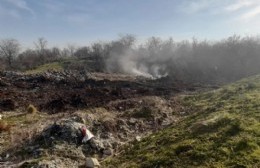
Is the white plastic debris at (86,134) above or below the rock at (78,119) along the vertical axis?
below

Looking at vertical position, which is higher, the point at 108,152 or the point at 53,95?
the point at 53,95

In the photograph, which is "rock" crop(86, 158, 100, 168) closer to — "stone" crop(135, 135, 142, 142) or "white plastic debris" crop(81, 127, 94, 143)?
"white plastic debris" crop(81, 127, 94, 143)

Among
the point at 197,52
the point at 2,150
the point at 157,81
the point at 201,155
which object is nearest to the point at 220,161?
the point at 201,155

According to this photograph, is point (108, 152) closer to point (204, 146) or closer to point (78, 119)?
point (78, 119)

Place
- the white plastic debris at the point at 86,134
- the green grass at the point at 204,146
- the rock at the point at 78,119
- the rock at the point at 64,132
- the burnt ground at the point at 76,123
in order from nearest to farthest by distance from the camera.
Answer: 1. the green grass at the point at 204,146
2. the burnt ground at the point at 76,123
3. the rock at the point at 64,132
4. the white plastic debris at the point at 86,134
5. the rock at the point at 78,119

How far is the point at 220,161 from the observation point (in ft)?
36.4

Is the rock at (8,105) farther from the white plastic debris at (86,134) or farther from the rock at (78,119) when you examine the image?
the white plastic debris at (86,134)

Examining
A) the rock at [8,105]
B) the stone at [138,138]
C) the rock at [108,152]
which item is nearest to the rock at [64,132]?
the rock at [108,152]

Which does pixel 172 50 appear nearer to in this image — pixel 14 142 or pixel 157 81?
pixel 157 81

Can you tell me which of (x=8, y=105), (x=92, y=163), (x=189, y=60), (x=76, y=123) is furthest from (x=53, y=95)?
(x=189, y=60)

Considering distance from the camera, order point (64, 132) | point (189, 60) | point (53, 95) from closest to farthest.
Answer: point (64, 132) < point (53, 95) < point (189, 60)

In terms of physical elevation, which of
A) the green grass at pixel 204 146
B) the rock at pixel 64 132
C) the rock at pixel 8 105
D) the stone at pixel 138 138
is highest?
the rock at pixel 8 105

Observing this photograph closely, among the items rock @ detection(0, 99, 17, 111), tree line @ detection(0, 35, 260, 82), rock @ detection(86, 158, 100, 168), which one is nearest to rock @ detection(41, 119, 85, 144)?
rock @ detection(86, 158, 100, 168)

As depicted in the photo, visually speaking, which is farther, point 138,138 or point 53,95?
point 53,95
